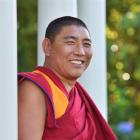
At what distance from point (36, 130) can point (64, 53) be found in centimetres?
A: 53

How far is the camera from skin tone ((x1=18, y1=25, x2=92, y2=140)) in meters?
4.25

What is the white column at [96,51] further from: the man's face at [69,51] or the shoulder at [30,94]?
the shoulder at [30,94]

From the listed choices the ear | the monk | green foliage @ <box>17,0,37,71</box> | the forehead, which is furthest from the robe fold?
green foliage @ <box>17,0,37,71</box>

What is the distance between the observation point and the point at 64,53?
14.8 ft

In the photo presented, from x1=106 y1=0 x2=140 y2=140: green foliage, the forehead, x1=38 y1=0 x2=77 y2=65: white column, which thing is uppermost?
x1=38 y1=0 x2=77 y2=65: white column

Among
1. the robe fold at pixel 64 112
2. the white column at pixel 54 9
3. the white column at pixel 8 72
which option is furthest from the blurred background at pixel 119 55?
the white column at pixel 8 72

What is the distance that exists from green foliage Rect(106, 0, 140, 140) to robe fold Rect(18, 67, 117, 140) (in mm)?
7125

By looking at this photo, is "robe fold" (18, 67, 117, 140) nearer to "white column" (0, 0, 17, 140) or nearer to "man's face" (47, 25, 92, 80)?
"man's face" (47, 25, 92, 80)

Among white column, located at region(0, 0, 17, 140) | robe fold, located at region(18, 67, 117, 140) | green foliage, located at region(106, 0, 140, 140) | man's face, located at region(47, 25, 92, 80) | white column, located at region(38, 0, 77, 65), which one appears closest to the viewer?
white column, located at region(0, 0, 17, 140)

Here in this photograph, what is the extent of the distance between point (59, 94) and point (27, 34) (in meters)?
7.47

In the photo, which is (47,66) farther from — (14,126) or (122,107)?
(122,107)

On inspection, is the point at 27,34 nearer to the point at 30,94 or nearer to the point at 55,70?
the point at 55,70

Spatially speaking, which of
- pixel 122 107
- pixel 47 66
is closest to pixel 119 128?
pixel 122 107

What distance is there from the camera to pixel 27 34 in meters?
11.9
